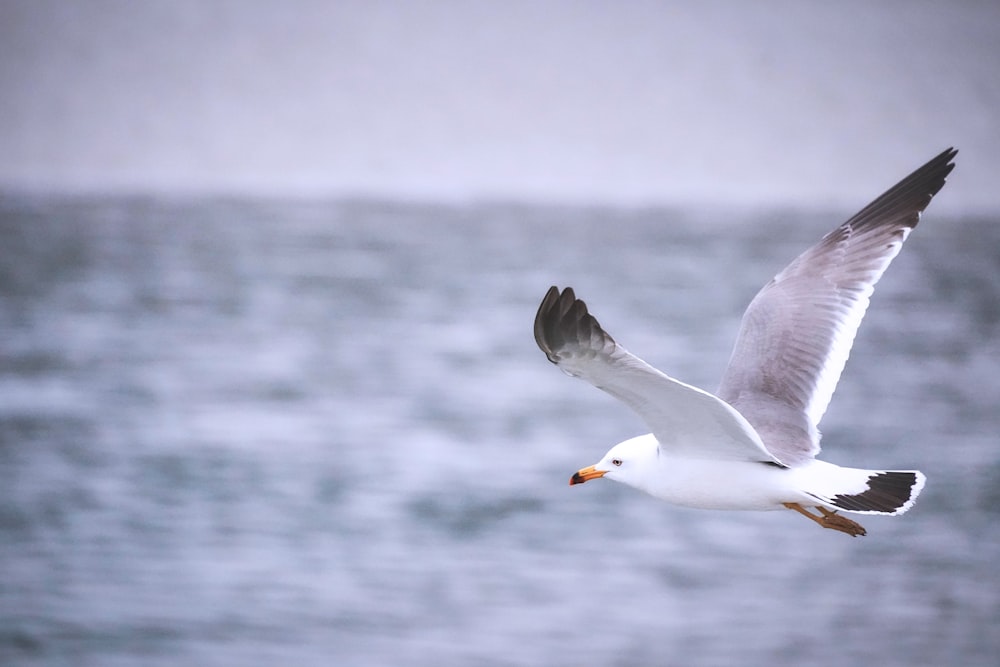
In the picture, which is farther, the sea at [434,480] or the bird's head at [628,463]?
the sea at [434,480]

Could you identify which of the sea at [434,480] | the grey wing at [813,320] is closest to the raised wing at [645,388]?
the grey wing at [813,320]

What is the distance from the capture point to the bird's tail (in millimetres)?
4340

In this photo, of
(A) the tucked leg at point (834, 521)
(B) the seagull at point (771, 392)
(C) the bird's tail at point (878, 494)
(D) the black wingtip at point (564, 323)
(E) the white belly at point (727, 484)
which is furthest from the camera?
(A) the tucked leg at point (834, 521)

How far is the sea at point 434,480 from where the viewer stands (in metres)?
9.42

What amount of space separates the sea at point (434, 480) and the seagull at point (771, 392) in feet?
12.7

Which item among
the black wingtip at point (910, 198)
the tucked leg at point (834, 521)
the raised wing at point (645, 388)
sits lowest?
the tucked leg at point (834, 521)

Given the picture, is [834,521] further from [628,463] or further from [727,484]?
[628,463]

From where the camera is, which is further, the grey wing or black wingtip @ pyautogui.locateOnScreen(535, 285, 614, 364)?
the grey wing

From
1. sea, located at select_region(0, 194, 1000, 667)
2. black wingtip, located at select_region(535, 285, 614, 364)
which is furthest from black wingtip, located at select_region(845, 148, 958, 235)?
sea, located at select_region(0, 194, 1000, 667)

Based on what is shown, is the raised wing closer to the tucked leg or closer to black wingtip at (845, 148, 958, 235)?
the tucked leg

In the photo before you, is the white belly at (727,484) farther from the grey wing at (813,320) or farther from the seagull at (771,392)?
the grey wing at (813,320)

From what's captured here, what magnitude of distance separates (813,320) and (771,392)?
1.45ft

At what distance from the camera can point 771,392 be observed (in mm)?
5305

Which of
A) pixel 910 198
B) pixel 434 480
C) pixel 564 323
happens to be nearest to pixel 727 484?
pixel 564 323
